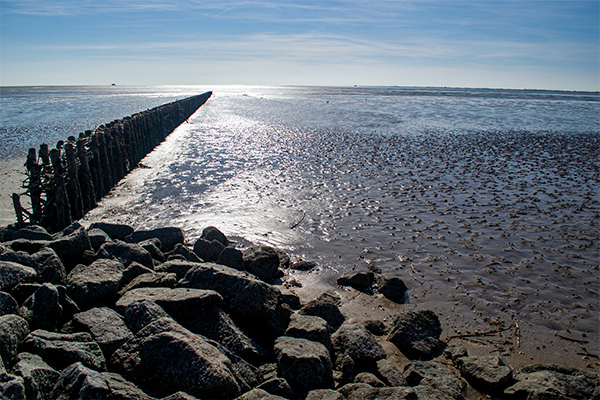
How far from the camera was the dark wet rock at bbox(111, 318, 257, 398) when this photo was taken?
3.85 m

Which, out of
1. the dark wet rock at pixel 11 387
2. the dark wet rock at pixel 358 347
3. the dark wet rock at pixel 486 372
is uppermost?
the dark wet rock at pixel 11 387

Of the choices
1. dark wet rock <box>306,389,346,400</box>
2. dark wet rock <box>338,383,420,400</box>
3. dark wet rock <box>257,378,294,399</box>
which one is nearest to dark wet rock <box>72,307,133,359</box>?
dark wet rock <box>257,378,294,399</box>

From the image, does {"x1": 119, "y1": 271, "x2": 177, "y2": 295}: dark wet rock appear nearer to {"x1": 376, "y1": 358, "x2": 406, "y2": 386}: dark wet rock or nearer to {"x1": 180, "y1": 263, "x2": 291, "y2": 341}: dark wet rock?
{"x1": 180, "y1": 263, "x2": 291, "y2": 341}: dark wet rock

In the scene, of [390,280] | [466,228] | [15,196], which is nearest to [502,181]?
A: [466,228]

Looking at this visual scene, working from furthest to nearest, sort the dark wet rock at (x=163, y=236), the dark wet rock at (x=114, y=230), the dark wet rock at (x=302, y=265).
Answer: the dark wet rock at (x=114, y=230)
the dark wet rock at (x=163, y=236)
the dark wet rock at (x=302, y=265)

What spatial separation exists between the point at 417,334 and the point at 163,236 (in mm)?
5501

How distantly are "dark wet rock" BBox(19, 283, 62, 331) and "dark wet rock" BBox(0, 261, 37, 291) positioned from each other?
1.63ft

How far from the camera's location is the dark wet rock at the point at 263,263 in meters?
7.78

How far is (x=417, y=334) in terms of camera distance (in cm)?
588

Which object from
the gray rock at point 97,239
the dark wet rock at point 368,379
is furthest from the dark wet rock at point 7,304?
the dark wet rock at point 368,379

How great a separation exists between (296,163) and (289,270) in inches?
421

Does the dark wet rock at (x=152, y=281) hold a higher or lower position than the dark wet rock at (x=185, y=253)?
higher

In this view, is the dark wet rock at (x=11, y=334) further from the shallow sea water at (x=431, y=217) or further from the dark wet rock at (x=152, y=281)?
the shallow sea water at (x=431, y=217)

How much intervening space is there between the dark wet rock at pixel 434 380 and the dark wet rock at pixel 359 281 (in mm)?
2466
